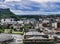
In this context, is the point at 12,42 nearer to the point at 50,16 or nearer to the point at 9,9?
the point at 9,9

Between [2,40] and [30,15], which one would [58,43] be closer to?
[2,40]

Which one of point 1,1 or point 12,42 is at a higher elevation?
point 1,1

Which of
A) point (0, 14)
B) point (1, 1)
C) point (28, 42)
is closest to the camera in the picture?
point (28, 42)

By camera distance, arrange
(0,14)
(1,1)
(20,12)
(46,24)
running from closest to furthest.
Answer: (46,24) → (1,1) → (0,14) → (20,12)

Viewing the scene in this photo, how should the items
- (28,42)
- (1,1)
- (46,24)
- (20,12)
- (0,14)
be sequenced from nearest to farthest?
(28,42)
(46,24)
(1,1)
(0,14)
(20,12)

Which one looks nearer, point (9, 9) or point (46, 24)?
point (46, 24)

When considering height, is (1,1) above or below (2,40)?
above

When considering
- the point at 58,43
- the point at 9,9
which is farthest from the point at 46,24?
the point at 58,43

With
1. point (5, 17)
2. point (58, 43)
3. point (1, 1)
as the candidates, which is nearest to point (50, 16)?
point (5, 17)

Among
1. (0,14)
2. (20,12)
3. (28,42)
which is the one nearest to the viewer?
(28,42)
